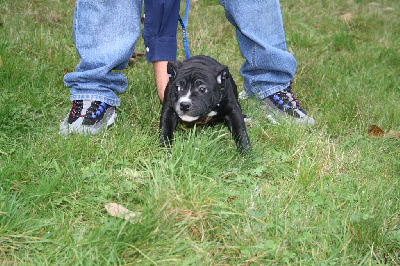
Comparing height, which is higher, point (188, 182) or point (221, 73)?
point (221, 73)

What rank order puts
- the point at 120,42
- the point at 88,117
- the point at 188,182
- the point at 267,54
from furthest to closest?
the point at 267,54
the point at 120,42
the point at 88,117
the point at 188,182

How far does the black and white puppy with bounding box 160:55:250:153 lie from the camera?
10.6 feet

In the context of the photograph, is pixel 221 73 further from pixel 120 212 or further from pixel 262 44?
pixel 120 212

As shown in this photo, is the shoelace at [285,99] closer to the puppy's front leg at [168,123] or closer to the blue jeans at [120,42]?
the blue jeans at [120,42]

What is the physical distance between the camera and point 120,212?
246 centimetres

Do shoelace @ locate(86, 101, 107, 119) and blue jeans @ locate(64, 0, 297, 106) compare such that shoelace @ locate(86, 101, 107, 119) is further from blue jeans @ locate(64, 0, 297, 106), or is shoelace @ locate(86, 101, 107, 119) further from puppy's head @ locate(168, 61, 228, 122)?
puppy's head @ locate(168, 61, 228, 122)

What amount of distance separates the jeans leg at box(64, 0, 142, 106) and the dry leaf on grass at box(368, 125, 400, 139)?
7.56ft

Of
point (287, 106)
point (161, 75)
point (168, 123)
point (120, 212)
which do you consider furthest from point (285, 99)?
point (120, 212)

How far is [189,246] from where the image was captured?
7.63ft

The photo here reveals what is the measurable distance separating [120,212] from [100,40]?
1.83 metres

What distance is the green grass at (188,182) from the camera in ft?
7.57

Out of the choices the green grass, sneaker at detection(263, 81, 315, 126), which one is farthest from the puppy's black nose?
sneaker at detection(263, 81, 315, 126)

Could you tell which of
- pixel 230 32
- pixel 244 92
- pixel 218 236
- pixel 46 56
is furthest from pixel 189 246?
pixel 230 32

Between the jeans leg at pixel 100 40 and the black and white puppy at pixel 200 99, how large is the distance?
Answer: 59 centimetres
